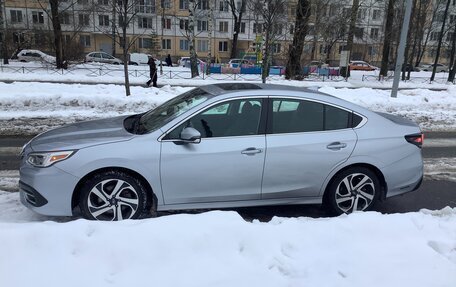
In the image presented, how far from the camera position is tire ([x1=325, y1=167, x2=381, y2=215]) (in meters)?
4.85

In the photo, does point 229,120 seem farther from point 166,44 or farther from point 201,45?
point 166,44

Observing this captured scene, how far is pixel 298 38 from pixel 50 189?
23.8 meters

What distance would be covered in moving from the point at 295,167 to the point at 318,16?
89.5 feet

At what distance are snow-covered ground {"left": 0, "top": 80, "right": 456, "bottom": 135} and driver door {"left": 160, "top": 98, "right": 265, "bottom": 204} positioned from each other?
652cm

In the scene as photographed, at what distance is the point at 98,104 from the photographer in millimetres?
12906

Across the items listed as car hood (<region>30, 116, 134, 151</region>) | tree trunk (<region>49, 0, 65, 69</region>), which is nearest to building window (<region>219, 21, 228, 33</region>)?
tree trunk (<region>49, 0, 65, 69</region>)

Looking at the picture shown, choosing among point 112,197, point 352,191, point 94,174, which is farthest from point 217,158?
point 352,191

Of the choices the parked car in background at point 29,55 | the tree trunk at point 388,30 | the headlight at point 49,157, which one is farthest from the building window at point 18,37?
the headlight at point 49,157

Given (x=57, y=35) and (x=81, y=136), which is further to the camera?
(x=57, y=35)

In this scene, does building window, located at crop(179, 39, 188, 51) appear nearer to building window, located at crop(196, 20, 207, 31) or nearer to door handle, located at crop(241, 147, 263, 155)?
building window, located at crop(196, 20, 207, 31)

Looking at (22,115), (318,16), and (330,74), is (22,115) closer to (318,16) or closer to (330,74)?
(318,16)

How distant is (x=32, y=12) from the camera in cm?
5825

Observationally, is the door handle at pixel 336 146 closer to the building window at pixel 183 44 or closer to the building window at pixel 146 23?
the building window at pixel 146 23

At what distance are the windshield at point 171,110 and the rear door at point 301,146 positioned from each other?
867 mm
